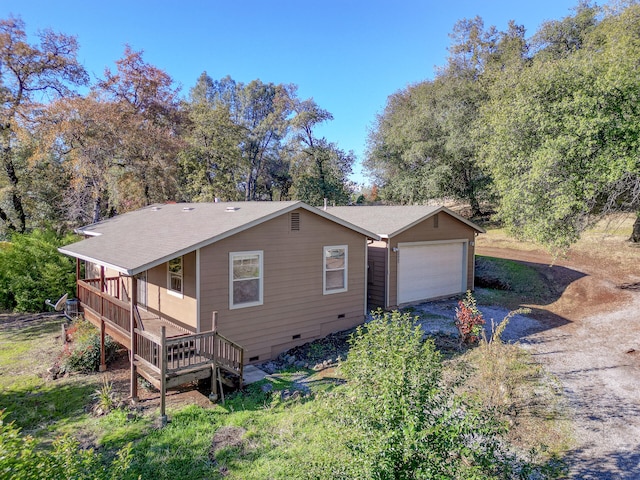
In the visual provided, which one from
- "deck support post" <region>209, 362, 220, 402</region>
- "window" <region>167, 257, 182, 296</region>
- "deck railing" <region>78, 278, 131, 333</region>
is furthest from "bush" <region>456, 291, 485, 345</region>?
"deck railing" <region>78, 278, 131, 333</region>

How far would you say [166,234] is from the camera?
1027cm

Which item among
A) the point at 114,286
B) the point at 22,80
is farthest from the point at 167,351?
the point at 22,80

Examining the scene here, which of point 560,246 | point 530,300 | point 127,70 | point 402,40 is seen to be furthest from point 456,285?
point 127,70

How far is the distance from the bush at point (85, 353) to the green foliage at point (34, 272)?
5751 mm

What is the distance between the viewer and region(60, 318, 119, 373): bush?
32.1ft

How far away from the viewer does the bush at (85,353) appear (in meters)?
9.77

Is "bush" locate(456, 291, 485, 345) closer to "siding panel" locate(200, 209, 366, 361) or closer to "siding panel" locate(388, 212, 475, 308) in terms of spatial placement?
"siding panel" locate(200, 209, 366, 361)

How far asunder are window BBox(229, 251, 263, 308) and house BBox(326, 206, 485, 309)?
17.4 feet

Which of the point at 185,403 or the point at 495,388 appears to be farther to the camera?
the point at 185,403

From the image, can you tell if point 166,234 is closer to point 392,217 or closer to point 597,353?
point 392,217

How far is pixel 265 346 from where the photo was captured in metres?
9.84

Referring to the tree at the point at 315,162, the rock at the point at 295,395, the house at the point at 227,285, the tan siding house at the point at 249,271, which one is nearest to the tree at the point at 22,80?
the house at the point at 227,285

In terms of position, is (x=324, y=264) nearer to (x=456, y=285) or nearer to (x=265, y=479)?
(x=265, y=479)

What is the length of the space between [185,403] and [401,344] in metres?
5.26
